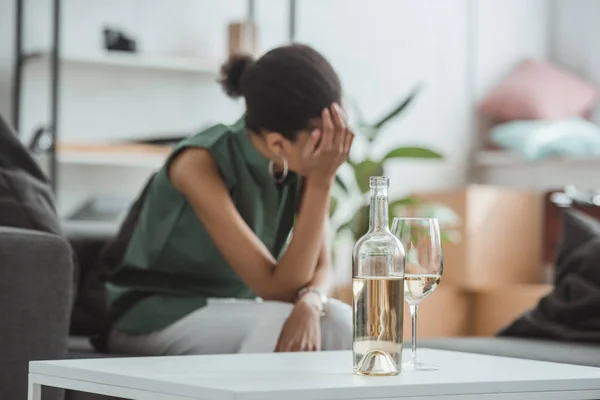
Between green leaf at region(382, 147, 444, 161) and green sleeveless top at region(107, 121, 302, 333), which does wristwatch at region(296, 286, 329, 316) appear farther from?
green leaf at region(382, 147, 444, 161)

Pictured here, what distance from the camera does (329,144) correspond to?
1915mm

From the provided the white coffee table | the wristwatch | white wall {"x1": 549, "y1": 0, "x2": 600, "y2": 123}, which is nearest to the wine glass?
the white coffee table

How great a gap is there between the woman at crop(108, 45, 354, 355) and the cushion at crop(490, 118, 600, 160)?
241 cm

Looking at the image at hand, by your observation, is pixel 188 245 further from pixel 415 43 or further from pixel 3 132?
pixel 415 43

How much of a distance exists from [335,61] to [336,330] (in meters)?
2.80

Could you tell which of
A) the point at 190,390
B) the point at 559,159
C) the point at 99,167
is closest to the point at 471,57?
the point at 559,159

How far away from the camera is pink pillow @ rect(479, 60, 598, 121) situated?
455cm

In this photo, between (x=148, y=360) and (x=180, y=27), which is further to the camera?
(x=180, y=27)

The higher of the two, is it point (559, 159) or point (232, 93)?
point (232, 93)

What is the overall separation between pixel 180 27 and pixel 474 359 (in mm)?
2906

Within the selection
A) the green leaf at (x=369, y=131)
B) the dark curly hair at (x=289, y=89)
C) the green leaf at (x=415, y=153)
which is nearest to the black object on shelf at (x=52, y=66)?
the green leaf at (x=369, y=131)

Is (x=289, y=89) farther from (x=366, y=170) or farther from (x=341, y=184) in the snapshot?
(x=366, y=170)

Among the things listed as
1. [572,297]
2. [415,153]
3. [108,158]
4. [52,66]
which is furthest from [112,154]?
[572,297]

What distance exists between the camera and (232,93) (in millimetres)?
2221
